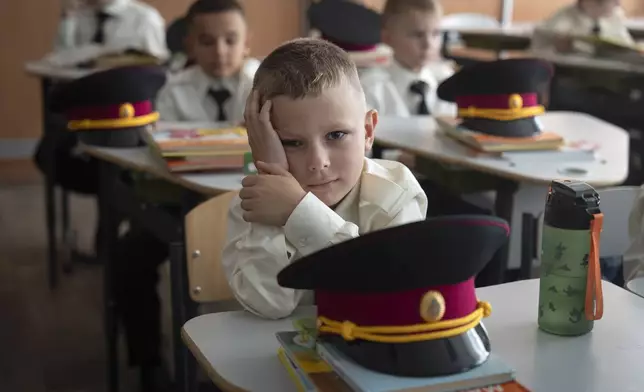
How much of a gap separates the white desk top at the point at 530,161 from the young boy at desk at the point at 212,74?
0.53 meters

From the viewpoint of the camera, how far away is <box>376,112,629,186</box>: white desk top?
6.91 feet

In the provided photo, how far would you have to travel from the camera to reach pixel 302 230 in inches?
45.9

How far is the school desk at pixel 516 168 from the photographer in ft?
6.92

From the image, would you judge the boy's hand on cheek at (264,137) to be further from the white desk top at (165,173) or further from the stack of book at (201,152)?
the stack of book at (201,152)

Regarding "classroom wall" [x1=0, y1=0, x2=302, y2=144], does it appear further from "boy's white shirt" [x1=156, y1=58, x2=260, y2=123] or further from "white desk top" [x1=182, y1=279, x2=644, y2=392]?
"white desk top" [x1=182, y1=279, x2=644, y2=392]

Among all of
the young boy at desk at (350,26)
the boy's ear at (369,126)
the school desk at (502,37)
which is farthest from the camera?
the school desk at (502,37)

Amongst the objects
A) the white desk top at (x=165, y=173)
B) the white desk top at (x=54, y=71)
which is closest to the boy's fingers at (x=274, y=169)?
the white desk top at (x=165, y=173)

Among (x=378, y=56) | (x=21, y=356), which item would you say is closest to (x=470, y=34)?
(x=378, y=56)

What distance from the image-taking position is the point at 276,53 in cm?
127

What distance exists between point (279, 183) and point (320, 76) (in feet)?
0.51

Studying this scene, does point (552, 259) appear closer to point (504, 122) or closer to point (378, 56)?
point (504, 122)

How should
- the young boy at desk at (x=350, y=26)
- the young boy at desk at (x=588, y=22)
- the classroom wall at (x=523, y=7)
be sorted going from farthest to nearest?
the classroom wall at (x=523, y=7)
the young boy at desk at (x=588, y=22)
the young boy at desk at (x=350, y=26)

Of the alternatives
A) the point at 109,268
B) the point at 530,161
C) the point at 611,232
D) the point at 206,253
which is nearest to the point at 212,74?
the point at 109,268

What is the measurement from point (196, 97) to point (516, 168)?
1253 millimetres
